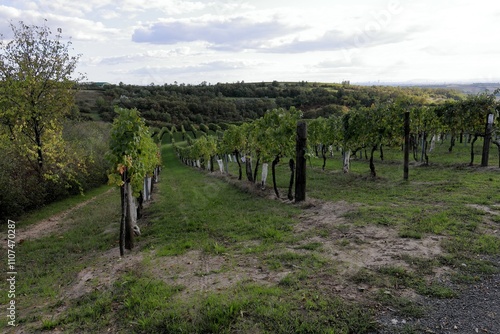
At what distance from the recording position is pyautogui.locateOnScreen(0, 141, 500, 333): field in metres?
4.32

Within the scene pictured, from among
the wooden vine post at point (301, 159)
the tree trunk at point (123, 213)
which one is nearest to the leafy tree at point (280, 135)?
the wooden vine post at point (301, 159)

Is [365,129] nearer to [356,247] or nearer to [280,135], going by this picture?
[280,135]

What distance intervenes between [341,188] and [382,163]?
865cm

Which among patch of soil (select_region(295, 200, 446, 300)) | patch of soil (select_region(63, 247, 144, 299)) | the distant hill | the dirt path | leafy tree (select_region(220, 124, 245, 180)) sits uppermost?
the distant hill

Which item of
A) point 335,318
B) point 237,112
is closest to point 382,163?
point 335,318

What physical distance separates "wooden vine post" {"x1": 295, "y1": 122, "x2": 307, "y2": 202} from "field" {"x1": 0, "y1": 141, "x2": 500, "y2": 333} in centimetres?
48

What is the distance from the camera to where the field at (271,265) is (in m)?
4.32

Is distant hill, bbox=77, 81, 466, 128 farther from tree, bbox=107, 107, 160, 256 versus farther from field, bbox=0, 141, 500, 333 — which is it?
tree, bbox=107, 107, 160, 256

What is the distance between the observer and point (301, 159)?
35.6 feet

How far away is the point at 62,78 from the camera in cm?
1736

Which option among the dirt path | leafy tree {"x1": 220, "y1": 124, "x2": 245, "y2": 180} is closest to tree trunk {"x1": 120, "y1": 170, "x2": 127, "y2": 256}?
the dirt path

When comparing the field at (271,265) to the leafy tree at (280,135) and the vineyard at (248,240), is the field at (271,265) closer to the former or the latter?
the vineyard at (248,240)

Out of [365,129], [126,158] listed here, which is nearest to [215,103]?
[365,129]

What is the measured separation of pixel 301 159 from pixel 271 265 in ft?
18.2
